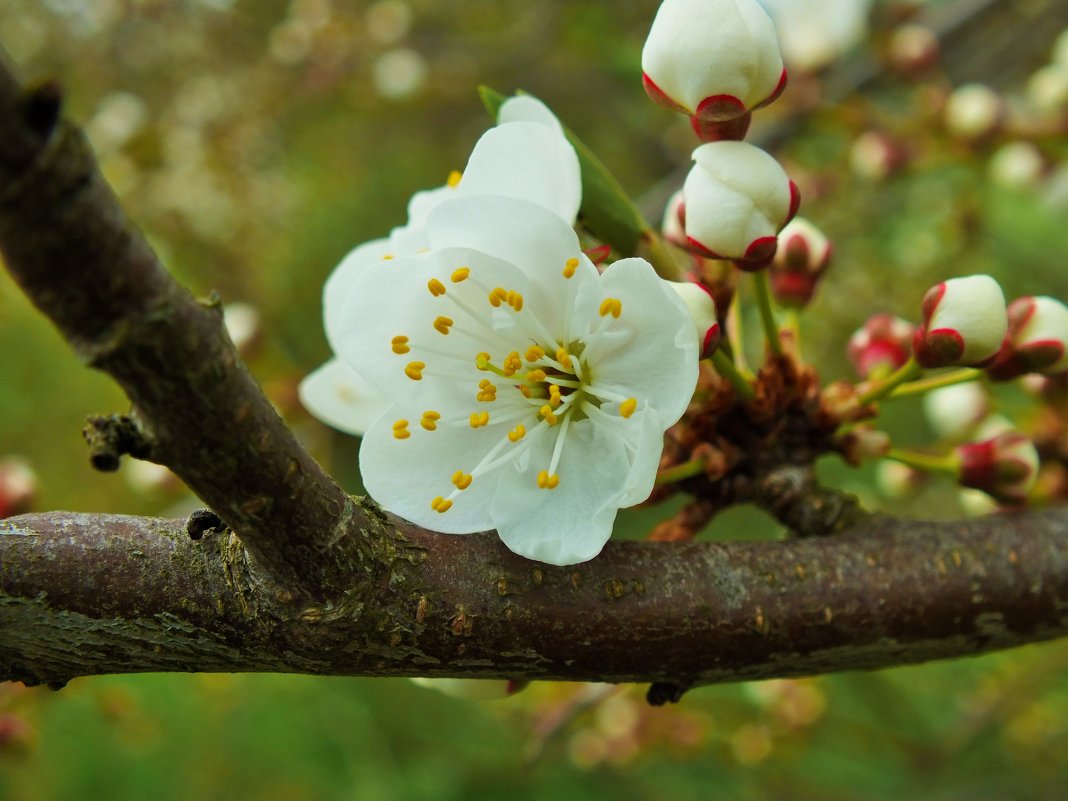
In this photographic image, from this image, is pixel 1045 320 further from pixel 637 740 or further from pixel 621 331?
pixel 637 740

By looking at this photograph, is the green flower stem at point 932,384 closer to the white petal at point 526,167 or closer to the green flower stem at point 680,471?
the green flower stem at point 680,471

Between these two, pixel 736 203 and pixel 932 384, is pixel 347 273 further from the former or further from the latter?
pixel 932 384

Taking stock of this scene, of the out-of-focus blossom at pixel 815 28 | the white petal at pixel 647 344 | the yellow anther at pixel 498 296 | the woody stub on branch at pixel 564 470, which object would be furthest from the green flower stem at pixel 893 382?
the out-of-focus blossom at pixel 815 28

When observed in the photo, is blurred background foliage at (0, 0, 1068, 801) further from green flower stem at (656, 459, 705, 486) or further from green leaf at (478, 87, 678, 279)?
green leaf at (478, 87, 678, 279)

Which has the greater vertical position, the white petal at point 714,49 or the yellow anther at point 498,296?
the white petal at point 714,49

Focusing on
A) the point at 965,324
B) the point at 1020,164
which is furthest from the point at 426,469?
the point at 1020,164

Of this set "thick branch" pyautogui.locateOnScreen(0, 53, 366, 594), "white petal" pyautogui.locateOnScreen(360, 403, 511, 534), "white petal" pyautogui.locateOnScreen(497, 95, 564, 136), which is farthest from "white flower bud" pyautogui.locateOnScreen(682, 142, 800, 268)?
"thick branch" pyautogui.locateOnScreen(0, 53, 366, 594)

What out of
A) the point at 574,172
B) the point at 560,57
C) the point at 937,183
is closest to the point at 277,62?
the point at 560,57
